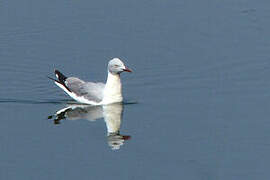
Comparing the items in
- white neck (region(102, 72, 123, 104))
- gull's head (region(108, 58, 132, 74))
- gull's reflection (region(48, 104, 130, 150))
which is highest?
gull's head (region(108, 58, 132, 74))

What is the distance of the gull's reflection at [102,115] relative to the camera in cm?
1881

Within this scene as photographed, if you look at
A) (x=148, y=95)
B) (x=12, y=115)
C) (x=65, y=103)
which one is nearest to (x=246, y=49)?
(x=148, y=95)

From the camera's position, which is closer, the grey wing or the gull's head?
the gull's head

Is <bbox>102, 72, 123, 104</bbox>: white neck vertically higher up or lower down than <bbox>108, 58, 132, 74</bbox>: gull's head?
lower down

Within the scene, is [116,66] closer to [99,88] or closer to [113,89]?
[113,89]

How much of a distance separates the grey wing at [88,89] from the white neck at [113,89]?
0.48ft

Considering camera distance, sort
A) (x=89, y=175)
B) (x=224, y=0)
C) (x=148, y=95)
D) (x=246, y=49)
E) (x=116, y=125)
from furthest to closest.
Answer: (x=224, y=0), (x=246, y=49), (x=148, y=95), (x=116, y=125), (x=89, y=175)

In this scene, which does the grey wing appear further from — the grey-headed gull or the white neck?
the white neck

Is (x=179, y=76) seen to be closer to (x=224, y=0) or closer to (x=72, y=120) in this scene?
(x=72, y=120)

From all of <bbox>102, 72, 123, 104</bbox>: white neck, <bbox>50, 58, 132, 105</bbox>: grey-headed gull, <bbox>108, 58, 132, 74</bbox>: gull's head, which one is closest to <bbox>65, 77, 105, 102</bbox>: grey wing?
<bbox>50, 58, 132, 105</bbox>: grey-headed gull

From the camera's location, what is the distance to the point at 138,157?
1744 centimetres

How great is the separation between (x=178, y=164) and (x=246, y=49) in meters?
6.49

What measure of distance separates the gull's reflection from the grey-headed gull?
0.16 metres

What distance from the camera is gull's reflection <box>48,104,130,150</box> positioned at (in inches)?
741
